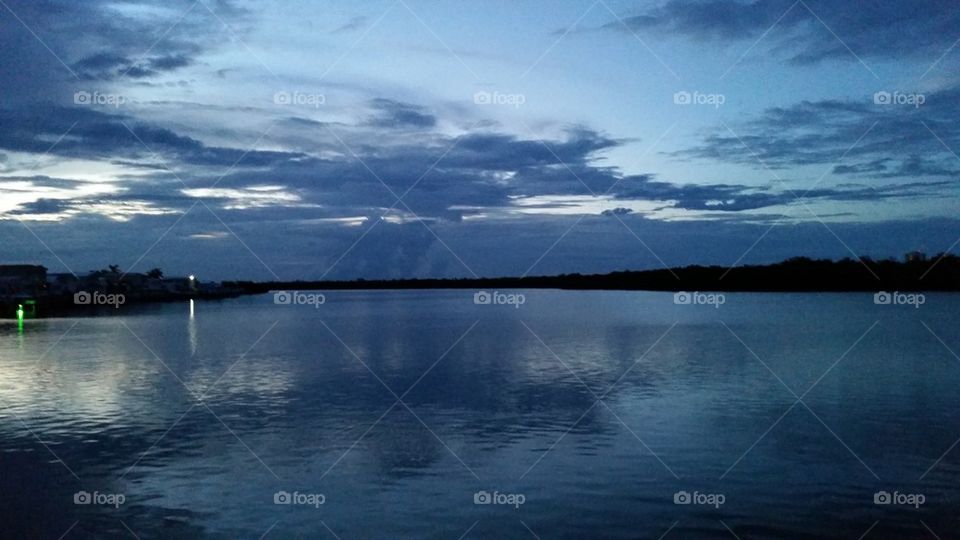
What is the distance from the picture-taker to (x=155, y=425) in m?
25.5

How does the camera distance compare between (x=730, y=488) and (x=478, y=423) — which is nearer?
(x=730, y=488)

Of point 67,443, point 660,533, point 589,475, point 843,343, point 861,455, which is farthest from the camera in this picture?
point 843,343

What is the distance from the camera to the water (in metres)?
15.7

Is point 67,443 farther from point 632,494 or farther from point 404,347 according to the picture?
point 404,347

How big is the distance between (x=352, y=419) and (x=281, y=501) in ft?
31.4

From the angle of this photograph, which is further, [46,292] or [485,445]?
[46,292]

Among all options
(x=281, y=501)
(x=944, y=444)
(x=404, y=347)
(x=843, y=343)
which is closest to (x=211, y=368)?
(x=404, y=347)

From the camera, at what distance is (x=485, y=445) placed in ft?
72.7

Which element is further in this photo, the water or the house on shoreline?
the house on shoreline

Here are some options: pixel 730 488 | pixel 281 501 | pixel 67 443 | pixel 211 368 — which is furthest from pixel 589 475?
pixel 211 368

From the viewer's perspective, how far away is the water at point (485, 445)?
15703 millimetres

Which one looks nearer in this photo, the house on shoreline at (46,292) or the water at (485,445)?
the water at (485,445)

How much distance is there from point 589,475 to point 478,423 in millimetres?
7078

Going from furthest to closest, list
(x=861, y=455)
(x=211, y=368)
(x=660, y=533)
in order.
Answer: (x=211, y=368) < (x=861, y=455) < (x=660, y=533)
